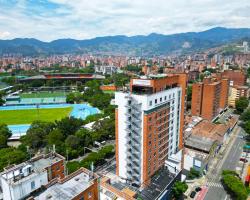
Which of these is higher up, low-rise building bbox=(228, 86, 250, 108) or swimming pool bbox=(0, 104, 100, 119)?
low-rise building bbox=(228, 86, 250, 108)

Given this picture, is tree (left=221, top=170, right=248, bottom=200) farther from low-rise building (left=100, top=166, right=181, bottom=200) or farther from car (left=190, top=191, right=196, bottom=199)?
low-rise building (left=100, top=166, right=181, bottom=200)

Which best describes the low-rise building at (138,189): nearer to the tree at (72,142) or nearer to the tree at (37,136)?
the tree at (72,142)

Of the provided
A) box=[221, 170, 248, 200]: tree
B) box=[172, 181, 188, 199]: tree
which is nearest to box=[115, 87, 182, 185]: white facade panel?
box=[172, 181, 188, 199]: tree

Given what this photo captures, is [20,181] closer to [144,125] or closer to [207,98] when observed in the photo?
[144,125]

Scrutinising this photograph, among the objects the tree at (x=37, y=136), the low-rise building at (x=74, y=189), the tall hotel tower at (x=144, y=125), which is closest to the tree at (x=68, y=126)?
the tree at (x=37, y=136)

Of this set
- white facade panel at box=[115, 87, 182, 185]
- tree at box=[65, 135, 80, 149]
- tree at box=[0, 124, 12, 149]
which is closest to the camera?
white facade panel at box=[115, 87, 182, 185]

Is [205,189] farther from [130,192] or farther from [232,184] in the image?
[130,192]

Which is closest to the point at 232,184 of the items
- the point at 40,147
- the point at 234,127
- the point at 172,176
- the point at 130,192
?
the point at 172,176

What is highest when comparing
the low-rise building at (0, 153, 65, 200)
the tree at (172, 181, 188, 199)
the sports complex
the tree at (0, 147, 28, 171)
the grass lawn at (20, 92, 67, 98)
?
the low-rise building at (0, 153, 65, 200)
